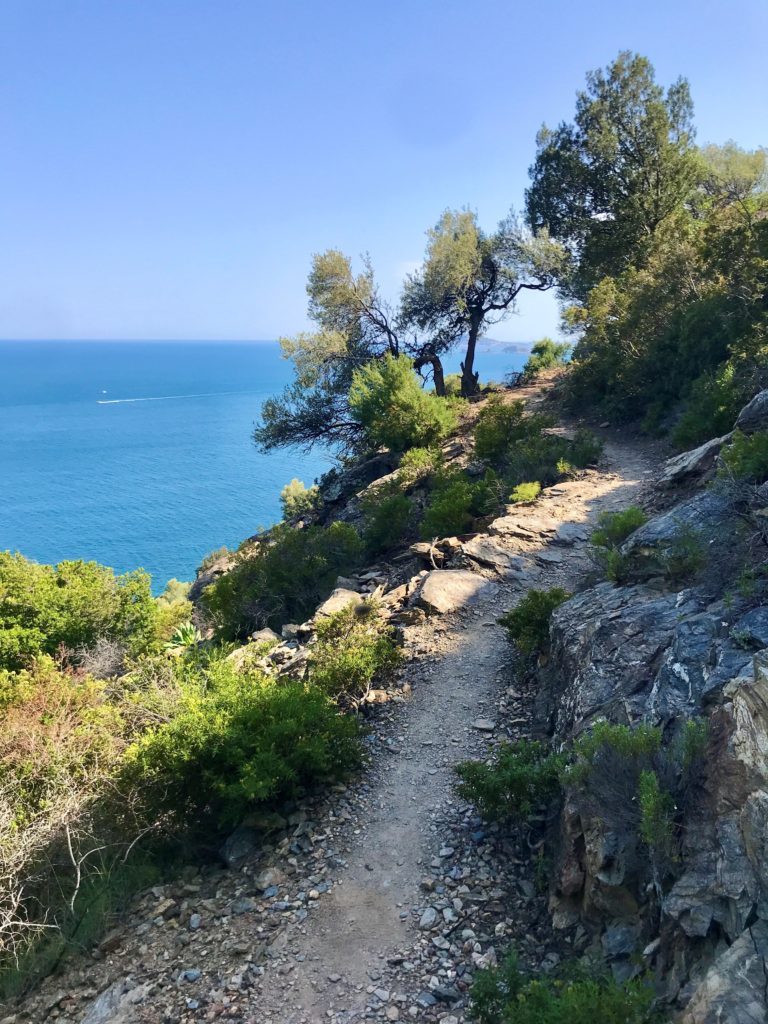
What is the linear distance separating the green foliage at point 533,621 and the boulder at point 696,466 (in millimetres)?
4283

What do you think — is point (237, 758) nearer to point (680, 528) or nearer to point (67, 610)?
point (680, 528)

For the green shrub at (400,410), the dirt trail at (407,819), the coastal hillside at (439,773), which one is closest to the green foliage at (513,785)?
the coastal hillside at (439,773)

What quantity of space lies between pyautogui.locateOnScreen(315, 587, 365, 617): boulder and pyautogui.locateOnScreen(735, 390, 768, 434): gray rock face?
7099mm

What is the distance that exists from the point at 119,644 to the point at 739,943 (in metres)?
15.2

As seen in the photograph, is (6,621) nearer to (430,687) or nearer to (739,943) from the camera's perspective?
(430,687)

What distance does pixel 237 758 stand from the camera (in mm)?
6758

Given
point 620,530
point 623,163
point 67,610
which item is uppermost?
point 623,163

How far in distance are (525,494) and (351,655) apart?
7.17 m

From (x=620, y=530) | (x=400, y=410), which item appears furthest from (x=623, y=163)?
(x=620, y=530)

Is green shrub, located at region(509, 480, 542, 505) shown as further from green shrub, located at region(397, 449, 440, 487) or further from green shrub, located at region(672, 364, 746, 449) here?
green shrub, located at region(397, 449, 440, 487)

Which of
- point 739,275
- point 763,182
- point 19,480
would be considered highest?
point 763,182

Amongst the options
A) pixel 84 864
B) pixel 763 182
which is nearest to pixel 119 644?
pixel 84 864

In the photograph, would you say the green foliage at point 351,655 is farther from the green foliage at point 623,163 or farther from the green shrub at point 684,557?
the green foliage at point 623,163

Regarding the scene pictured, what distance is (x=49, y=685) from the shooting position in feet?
34.7
